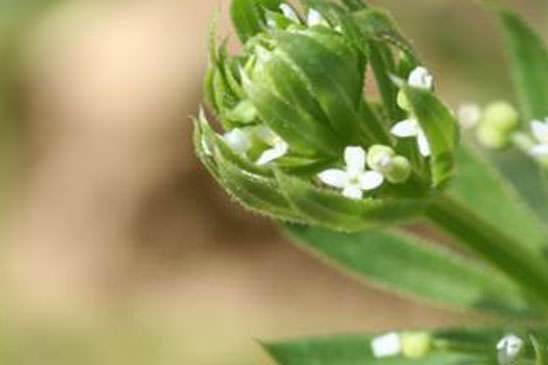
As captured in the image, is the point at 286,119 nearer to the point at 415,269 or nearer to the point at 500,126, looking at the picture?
the point at 500,126

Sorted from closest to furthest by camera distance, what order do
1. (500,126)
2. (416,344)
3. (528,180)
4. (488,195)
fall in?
(416,344)
(500,126)
(488,195)
(528,180)

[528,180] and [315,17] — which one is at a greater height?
[528,180]

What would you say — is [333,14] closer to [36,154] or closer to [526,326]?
[526,326]

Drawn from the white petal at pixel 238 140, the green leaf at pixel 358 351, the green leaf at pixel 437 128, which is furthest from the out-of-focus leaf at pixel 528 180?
the white petal at pixel 238 140

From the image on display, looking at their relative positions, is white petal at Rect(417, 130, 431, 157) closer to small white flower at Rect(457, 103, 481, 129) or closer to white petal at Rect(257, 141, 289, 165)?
white petal at Rect(257, 141, 289, 165)

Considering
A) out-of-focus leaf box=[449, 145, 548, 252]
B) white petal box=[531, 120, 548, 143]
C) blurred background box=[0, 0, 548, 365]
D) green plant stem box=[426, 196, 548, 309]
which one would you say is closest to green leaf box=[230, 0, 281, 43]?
green plant stem box=[426, 196, 548, 309]

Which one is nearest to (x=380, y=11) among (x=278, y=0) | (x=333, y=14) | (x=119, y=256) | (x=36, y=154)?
(x=333, y=14)

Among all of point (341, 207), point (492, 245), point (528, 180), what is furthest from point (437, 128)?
point (528, 180)
